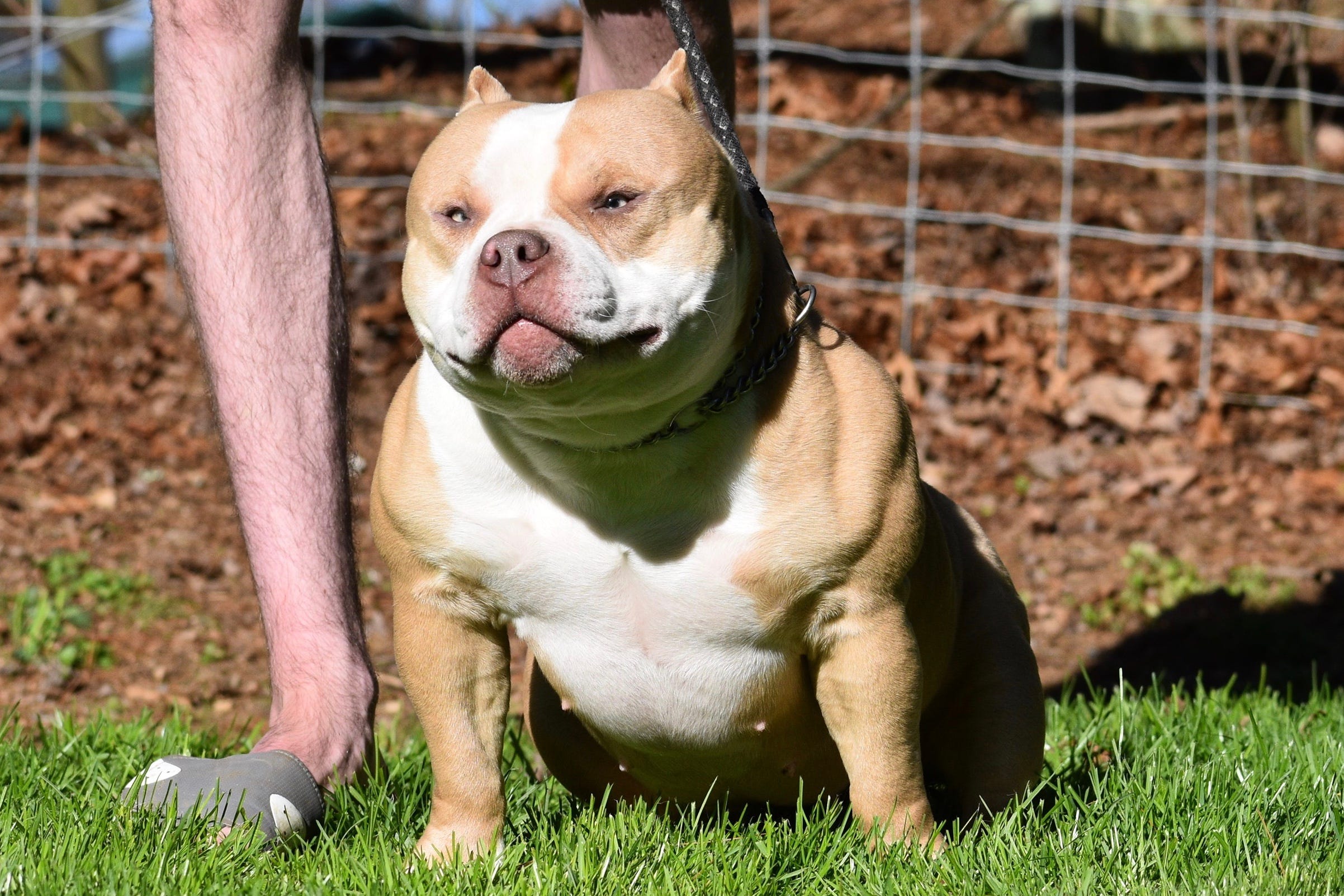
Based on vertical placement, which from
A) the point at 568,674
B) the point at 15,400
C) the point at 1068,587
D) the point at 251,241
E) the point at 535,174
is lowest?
the point at 1068,587

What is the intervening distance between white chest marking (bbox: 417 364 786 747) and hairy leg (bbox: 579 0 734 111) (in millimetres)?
1006

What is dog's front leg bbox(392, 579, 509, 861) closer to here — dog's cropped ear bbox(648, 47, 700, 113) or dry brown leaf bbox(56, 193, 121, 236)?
dog's cropped ear bbox(648, 47, 700, 113)

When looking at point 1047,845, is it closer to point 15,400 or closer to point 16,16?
point 15,400

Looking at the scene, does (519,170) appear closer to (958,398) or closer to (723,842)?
(723,842)

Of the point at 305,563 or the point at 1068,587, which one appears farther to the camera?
the point at 1068,587

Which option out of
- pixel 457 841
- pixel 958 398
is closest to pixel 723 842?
pixel 457 841

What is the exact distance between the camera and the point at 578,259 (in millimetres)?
1964

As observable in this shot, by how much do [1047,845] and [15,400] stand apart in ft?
15.2

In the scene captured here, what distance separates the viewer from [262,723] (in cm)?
372

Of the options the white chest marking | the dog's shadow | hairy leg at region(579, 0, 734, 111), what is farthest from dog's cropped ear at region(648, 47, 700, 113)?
the dog's shadow

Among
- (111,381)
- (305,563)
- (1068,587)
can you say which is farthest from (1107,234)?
(305,563)

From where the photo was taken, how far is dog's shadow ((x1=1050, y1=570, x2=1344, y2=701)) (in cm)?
409

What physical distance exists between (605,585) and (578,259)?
1.71 ft

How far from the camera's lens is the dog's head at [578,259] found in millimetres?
1966
